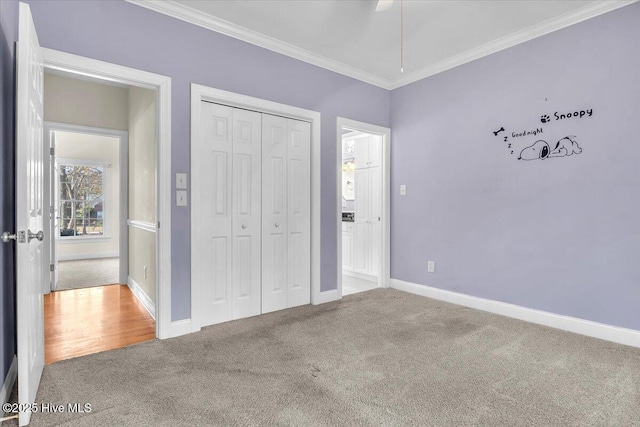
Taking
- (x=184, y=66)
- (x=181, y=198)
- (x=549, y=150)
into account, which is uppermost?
(x=184, y=66)

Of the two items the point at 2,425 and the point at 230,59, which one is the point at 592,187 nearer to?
the point at 230,59

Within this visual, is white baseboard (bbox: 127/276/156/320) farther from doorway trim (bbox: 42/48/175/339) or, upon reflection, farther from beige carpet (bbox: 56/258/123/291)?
doorway trim (bbox: 42/48/175/339)

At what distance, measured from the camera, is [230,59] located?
3.13m

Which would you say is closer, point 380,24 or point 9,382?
point 9,382

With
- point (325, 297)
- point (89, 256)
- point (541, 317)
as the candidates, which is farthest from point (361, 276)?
point (89, 256)

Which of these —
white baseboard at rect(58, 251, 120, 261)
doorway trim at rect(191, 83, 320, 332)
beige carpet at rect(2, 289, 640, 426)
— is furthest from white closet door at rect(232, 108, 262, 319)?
white baseboard at rect(58, 251, 120, 261)

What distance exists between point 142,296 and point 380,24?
12.5 ft

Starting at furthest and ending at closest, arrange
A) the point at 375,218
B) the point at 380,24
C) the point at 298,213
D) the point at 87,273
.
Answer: the point at 87,273 → the point at 375,218 → the point at 298,213 → the point at 380,24

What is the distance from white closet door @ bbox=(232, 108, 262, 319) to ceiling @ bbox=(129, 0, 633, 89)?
79 centimetres

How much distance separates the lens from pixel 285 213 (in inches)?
140

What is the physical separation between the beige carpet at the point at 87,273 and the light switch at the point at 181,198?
289cm

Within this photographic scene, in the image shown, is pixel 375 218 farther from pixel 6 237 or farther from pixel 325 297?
pixel 6 237

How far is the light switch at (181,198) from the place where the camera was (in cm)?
284

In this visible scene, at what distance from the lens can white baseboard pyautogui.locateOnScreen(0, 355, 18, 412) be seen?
175cm
